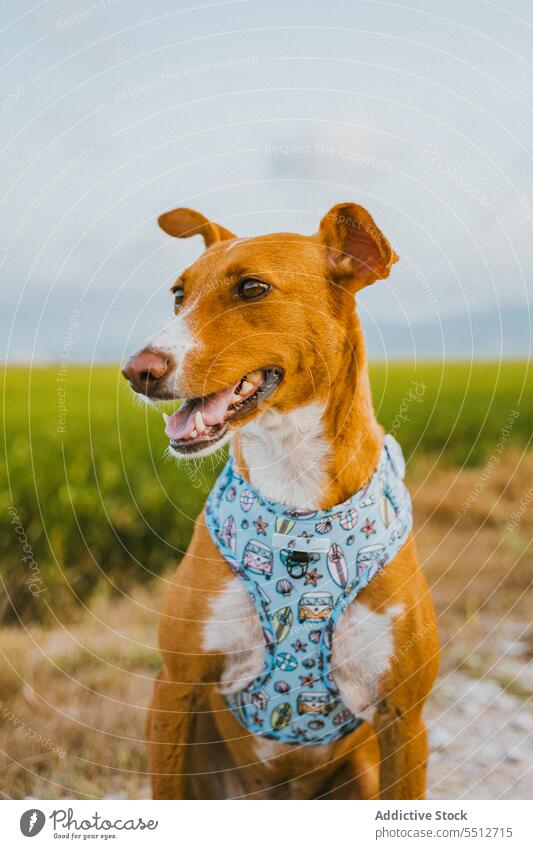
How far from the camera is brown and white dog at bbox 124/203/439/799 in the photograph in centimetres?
264

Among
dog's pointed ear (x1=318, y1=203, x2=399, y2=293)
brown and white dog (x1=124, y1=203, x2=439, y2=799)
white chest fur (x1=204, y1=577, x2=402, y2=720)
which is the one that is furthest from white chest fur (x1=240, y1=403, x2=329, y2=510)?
dog's pointed ear (x1=318, y1=203, x2=399, y2=293)

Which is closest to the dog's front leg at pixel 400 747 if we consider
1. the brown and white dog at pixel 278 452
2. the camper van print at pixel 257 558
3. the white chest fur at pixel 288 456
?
the brown and white dog at pixel 278 452

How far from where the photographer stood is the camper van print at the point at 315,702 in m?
2.95

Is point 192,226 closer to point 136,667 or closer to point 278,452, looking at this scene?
point 278,452

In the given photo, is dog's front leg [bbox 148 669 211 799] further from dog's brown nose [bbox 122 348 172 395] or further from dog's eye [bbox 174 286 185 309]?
dog's eye [bbox 174 286 185 309]

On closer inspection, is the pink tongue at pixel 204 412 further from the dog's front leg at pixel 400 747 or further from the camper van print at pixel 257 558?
the dog's front leg at pixel 400 747

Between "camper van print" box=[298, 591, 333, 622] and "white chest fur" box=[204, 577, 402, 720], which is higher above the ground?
"camper van print" box=[298, 591, 333, 622]

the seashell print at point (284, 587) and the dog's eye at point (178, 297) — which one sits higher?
the dog's eye at point (178, 297)

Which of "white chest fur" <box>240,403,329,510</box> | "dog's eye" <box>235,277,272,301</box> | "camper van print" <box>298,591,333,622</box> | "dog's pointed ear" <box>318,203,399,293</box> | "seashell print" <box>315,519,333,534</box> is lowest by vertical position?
"camper van print" <box>298,591,333,622</box>

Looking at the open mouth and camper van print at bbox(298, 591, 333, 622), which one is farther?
camper van print at bbox(298, 591, 333, 622)

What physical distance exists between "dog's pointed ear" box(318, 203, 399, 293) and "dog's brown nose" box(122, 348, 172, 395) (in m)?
0.67

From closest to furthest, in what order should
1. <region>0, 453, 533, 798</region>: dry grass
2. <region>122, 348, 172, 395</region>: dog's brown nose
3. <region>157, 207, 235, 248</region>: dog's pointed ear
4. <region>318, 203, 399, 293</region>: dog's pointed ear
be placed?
<region>122, 348, 172, 395</region>: dog's brown nose < <region>318, 203, 399, 293</region>: dog's pointed ear < <region>157, 207, 235, 248</region>: dog's pointed ear < <region>0, 453, 533, 798</region>: dry grass

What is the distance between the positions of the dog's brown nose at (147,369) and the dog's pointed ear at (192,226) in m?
0.79
